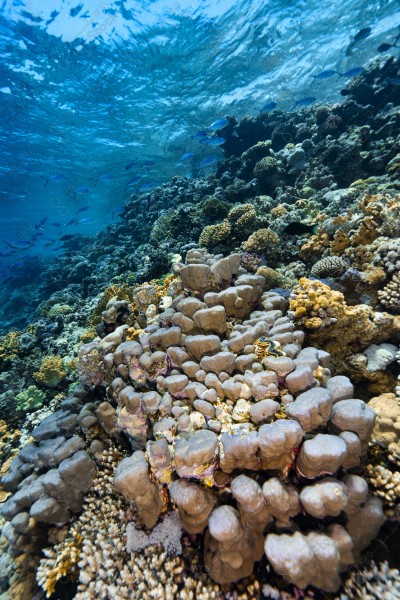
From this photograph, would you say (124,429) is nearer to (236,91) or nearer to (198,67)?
(198,67)

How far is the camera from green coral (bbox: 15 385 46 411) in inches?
220

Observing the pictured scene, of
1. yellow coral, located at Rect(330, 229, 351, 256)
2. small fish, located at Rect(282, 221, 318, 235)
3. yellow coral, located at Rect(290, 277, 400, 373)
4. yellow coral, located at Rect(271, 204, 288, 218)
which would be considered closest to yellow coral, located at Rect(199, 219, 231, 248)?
yellow coral, located at Rect(271, 204, 288, 218)

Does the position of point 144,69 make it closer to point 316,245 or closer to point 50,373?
point 316,245

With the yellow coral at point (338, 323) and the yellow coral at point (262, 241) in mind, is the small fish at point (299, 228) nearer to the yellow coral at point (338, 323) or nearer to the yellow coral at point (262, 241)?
the yellow coral at point (262, 241)

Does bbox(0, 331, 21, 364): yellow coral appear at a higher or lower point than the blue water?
lower

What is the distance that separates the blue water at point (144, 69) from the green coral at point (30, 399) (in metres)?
10.7

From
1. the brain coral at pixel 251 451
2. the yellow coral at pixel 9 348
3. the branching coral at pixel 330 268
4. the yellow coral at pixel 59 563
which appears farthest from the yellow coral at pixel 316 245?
the yellow coral at pixel 9 348

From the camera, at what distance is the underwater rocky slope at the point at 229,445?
71.2 inches

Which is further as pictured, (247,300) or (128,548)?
(247,300)

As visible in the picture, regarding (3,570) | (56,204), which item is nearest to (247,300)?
(3,570)

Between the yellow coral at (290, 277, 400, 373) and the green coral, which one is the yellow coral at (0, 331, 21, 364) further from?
the yellow coral at (290, 277, 400, 373)

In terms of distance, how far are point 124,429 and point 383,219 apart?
16.9ft

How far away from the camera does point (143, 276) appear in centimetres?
809

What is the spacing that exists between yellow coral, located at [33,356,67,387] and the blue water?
1043cm
